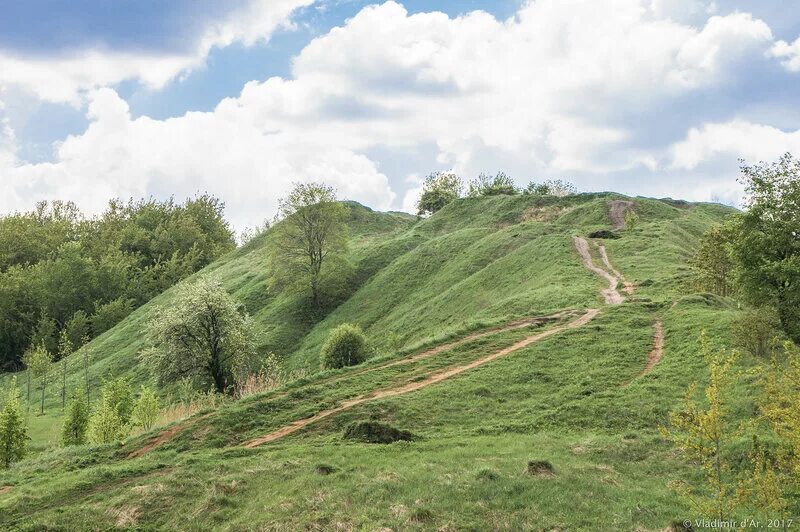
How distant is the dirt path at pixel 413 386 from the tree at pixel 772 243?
30.8ft

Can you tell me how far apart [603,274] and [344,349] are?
2374cm

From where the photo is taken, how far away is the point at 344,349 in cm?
4294

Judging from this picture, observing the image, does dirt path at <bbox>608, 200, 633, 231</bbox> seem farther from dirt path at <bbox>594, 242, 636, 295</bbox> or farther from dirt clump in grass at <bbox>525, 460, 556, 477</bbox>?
dirt clump in grass at <bbox>525, 460, 556, 477</bbox>

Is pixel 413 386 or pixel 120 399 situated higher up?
pixel 413 386

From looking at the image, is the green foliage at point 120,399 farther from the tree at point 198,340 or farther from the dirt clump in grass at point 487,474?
the dirt clump in grass at point 487,474

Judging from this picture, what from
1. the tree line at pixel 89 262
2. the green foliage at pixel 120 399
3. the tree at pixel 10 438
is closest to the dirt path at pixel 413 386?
the tree at pixel 10 438

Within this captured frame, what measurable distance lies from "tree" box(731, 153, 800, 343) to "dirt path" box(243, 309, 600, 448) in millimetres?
9392

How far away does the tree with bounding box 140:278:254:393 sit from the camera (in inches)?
1631

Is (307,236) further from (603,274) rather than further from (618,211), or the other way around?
(618,211)

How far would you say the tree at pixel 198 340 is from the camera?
41438 millimetres

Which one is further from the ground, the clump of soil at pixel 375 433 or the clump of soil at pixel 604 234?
the clump of soil at pixel 604 234

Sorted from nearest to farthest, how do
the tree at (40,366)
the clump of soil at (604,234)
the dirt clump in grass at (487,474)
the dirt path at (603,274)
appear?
1. the dirt clump in grass at (487,474)
2. the dirt path at (603,274)
3. the clump of soil at (604,234)
4. the tree at (40,366)

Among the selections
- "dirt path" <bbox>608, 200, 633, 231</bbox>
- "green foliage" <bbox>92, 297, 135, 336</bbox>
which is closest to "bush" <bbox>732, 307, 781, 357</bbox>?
"dirt path" <bbox>608, 200, 633, 231</bbox>

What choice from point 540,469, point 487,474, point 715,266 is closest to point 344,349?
point 487,474
